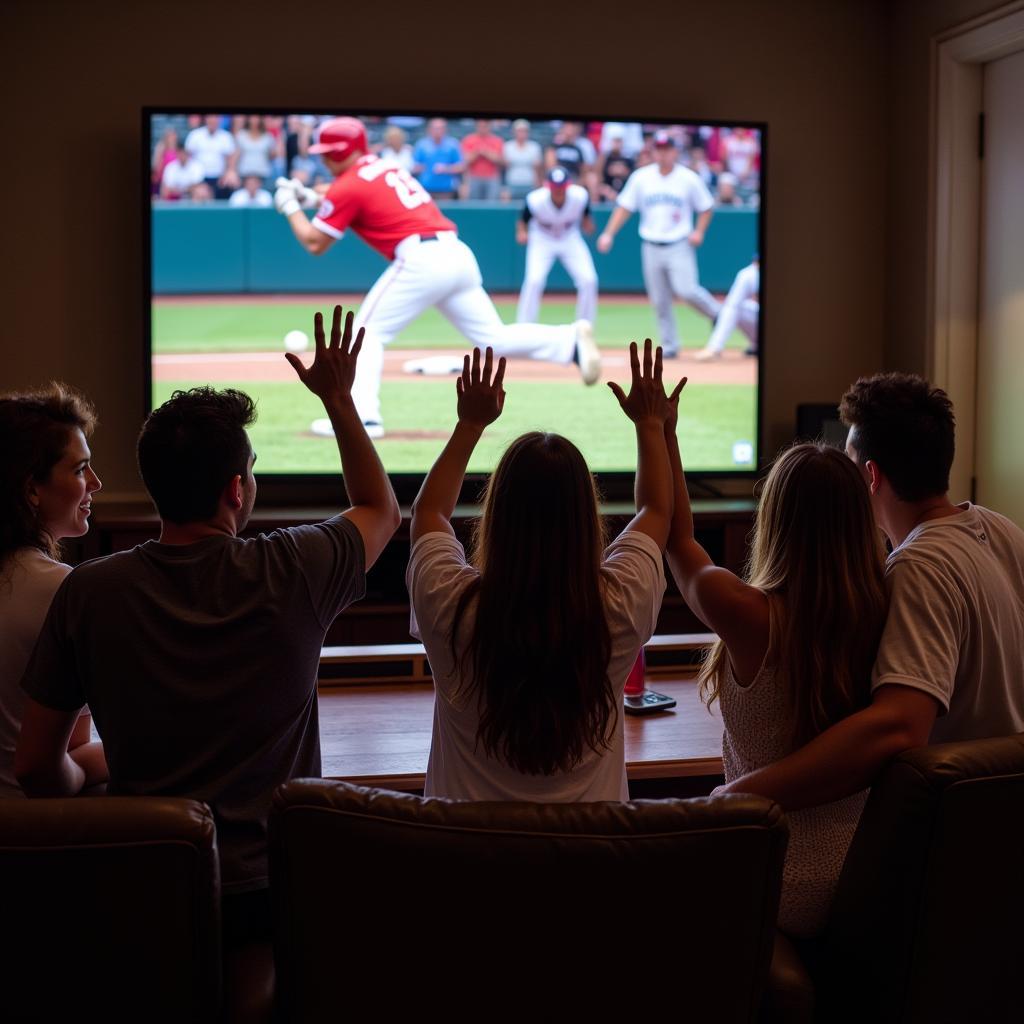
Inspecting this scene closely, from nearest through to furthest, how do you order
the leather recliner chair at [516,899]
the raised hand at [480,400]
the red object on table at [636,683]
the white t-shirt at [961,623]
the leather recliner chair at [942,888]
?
the leather recliner chair at [516,899] < the leather recliner chair at [942,888] < the white t-shirt at [961,623] < the raised hand at [480,400] < the red object on table at [636,683]

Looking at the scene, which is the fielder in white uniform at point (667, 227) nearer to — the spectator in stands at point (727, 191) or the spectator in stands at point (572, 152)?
the spectator in stands at point (727, 191)

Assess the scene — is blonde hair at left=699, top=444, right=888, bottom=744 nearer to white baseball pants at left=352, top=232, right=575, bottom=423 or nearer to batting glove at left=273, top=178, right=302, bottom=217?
white baseball pants at left=352, top=232, right=575, bottom=423

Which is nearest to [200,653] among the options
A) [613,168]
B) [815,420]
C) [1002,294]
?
[613,168]

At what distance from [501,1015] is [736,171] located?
4.28m

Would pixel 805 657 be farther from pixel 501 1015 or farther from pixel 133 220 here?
pixel 133 220

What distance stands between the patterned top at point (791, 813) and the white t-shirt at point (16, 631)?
1040 millimetres

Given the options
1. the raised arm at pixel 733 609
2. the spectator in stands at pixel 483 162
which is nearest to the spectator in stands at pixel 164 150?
the spectator in stands at pixel 483 162

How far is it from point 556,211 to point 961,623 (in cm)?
349

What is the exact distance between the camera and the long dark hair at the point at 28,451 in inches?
75.3

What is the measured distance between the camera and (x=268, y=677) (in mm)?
1565

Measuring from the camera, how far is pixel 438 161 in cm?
473

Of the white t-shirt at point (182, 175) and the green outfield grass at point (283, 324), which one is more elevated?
the white t-shirt at point (182, 175)

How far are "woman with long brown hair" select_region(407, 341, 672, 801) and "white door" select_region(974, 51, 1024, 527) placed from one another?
3587 mm

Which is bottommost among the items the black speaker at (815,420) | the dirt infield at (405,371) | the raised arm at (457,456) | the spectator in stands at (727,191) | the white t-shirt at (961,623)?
the white t-shirt at (961,623)
